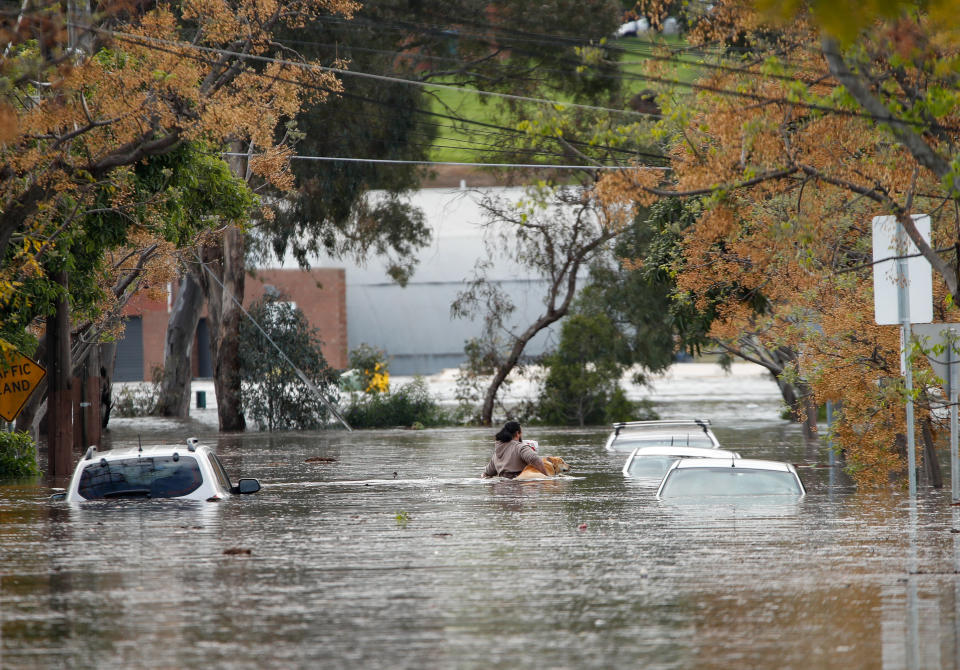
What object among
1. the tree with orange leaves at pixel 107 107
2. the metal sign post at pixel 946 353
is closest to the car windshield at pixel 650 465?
the metal sign post at pixel 946 353

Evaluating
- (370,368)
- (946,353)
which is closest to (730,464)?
(946,353)

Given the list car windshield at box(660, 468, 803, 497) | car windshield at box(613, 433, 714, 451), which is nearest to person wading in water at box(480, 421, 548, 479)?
car windshield at box(660, 468, 803, 497)

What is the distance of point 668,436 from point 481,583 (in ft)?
51.3

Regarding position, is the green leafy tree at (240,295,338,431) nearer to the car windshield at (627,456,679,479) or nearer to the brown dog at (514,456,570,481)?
the brown dog at (514,456,570,481)

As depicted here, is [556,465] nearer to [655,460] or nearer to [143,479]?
[655,460]

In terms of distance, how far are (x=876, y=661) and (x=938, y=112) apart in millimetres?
5140

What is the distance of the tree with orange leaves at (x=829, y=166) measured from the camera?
11.3m

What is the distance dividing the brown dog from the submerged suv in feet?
23.5

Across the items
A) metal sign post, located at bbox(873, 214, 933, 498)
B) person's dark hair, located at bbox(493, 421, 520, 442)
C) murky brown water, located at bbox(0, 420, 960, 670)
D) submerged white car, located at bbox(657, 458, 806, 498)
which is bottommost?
murky brown water, located at bbox(0, 420, 960, 670)

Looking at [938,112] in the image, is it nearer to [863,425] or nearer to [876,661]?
[876,661]

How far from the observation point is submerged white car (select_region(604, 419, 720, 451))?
79.9ft

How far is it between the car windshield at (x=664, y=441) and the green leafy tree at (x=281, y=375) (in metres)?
16.6

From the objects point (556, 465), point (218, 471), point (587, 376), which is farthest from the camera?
point (587, 376)

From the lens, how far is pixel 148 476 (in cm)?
1391
